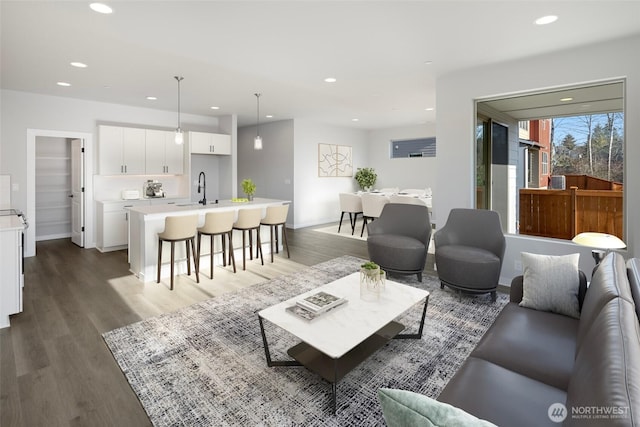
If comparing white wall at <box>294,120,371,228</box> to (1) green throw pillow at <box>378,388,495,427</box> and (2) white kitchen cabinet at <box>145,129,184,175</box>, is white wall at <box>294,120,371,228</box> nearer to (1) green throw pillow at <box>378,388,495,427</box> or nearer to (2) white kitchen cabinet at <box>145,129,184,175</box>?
(2) white kitchen cabinet at <box>145,129,184,175</box>

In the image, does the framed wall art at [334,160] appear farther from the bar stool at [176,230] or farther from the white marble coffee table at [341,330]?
the white marble coffee table at [341,330]

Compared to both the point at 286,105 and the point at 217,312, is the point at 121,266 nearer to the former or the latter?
the point at 217,312

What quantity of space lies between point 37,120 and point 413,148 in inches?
328

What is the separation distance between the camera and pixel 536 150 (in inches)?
163

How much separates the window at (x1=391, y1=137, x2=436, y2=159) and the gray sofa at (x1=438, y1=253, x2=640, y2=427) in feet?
24.0

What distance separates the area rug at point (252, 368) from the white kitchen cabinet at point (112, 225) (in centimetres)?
341

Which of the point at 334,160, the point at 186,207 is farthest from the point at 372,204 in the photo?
the point at 186,207

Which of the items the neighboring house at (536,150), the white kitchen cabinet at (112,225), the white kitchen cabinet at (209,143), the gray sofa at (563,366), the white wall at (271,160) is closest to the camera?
the gray sofa at (563,366)

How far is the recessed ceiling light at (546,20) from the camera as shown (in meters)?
2.81

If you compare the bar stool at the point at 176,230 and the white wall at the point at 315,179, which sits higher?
the white wall at the point at 315,179

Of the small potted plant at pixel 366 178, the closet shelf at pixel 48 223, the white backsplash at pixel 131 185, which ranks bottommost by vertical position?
the closet shelf at pixel 48 223

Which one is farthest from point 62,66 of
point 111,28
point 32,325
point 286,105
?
point 286,105

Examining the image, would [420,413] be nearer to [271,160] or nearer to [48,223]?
[271,160]

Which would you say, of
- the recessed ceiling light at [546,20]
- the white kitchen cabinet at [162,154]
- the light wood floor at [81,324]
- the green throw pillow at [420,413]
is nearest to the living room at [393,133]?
the light wood floor at [81,324]
